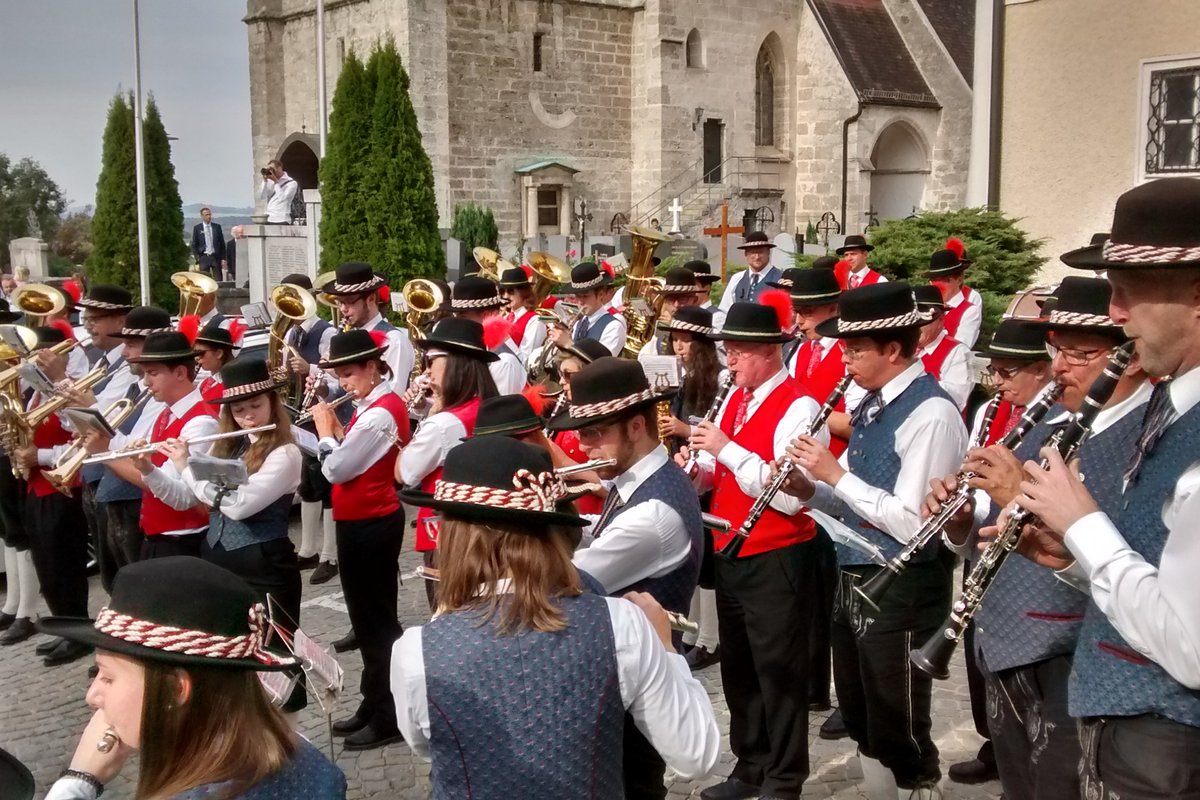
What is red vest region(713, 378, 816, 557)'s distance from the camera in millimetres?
5023

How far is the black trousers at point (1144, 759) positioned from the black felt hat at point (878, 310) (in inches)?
78.0

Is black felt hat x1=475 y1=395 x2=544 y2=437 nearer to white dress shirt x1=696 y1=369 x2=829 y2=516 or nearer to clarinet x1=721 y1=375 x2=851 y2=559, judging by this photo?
white dress shirt x1=696 y1=369 x2=829 y2=516

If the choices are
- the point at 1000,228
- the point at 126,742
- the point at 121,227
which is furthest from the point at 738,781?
the point at 121,227

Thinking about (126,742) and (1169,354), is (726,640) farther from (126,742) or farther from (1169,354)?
(126,742)

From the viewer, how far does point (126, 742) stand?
2381 millimetres

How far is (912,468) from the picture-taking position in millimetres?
4477

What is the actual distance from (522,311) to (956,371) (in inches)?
182

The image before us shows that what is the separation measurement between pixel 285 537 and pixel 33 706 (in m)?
2.31

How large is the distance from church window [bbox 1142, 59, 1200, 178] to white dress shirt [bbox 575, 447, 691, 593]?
33.5 ft

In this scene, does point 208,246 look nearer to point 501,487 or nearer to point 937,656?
point 937,656

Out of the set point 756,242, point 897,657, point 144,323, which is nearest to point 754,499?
point 897,657

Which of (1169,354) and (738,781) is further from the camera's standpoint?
(738,781)

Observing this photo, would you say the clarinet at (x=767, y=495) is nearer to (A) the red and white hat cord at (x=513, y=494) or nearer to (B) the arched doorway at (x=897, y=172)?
(A) the red and white hat cord at (x=513, y=494)

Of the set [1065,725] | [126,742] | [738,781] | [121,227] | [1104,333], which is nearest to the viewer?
[126,742]
